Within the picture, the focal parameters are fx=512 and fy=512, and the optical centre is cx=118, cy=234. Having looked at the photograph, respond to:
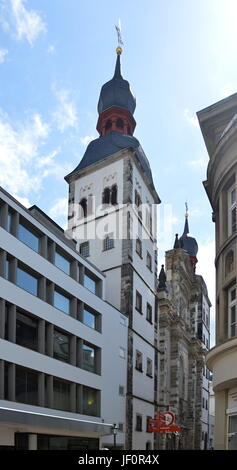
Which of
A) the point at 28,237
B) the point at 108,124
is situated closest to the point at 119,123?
the point at 108,124

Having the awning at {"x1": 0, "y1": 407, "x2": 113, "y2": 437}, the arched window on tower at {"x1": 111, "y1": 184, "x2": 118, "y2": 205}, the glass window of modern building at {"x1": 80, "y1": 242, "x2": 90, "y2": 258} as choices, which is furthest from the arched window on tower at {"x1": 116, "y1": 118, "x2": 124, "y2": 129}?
the awning at {"x1": 0, "y1": 407, "x2": 113, "y2": 437}

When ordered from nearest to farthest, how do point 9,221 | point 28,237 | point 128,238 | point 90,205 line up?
point 9,221
point 28,237
point 128,238
point 90,205

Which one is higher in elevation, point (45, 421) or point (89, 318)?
point (89, 318)

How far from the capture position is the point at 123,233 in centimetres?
3894

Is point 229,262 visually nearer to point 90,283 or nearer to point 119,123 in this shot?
point 90,283

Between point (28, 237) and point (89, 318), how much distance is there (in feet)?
26.9

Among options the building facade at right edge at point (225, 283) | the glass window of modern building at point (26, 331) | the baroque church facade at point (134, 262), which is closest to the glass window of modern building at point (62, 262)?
the glass window of modern building at point (26, 331)

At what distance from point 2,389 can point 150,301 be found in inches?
865

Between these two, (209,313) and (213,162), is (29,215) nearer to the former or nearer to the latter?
(213,162)

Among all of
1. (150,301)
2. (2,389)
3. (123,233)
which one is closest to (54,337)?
(2,389)

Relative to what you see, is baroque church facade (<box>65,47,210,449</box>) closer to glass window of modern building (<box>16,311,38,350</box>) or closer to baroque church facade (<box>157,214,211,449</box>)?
baroque church facade (<box>157,214,211,449</box>)

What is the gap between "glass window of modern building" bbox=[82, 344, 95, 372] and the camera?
1195 inches

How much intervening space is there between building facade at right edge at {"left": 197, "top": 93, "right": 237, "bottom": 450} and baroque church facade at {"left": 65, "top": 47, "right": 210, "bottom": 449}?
1958 centimetres

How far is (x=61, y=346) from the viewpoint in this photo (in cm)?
2783
